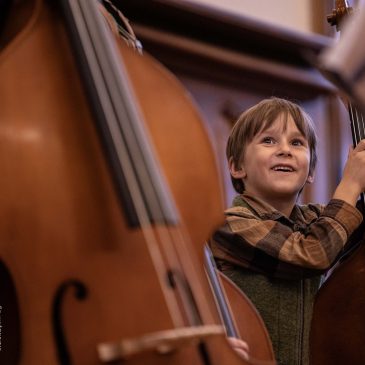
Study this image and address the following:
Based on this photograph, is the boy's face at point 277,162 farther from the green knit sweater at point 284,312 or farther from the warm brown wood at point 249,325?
the warm brown wood at point 249,325

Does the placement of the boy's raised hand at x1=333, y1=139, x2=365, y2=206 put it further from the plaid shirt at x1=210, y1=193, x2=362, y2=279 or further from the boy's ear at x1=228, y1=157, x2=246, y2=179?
the boy's ear at x1=228, y1=157, x2=246, y2=179

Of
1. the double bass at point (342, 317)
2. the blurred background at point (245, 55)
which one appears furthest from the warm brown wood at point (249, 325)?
the blurred background at point (245, 55)

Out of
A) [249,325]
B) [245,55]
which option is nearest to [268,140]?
[249,325]

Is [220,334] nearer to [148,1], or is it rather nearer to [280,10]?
[148,1]

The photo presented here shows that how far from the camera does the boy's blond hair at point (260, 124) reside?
109cm

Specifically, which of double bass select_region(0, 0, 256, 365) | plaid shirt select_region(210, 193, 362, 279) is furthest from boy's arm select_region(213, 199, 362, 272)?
double bass select_region(0, 0, 256, 365)

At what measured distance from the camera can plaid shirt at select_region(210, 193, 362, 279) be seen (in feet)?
2.98

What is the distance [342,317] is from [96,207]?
473 mm

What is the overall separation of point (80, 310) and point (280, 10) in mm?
1337

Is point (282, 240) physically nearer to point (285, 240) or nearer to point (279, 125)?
point (285, 240)

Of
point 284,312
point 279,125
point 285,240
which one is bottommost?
point 284,312

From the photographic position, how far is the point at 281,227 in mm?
962

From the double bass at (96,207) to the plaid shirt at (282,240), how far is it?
1.18ft

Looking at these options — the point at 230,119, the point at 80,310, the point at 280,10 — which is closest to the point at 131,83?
the point at 80,310
